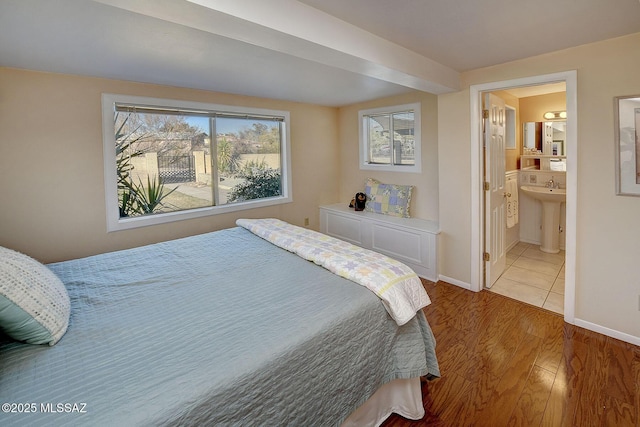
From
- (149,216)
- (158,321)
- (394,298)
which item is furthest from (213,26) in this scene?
(149,216)

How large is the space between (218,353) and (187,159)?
2.93 meters

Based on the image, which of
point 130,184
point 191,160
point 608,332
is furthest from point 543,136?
point 130,184

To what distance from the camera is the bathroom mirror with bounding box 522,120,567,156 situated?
4.25m

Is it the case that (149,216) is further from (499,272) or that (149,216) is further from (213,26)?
(499,272)

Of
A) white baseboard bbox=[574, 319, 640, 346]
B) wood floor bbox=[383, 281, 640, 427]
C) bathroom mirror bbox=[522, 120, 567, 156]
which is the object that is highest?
bathroom mirror bbox=[522, 120, 567, 156]

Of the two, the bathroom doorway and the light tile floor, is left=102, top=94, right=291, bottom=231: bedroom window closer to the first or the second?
the bathroom doorway

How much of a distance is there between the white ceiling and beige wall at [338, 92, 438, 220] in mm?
849

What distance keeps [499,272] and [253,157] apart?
10.7 ft

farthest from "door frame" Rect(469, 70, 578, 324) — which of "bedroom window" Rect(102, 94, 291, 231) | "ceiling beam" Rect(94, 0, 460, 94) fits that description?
"bedroom window" Rect(102, 94, 291, 231)

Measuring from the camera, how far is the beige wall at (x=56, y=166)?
2.54 metres

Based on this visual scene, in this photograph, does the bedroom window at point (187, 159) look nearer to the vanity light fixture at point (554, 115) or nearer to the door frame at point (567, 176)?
the door frame at point (567, 176)

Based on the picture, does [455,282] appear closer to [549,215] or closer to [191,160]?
[549,215]

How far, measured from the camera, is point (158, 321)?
4.45 feet

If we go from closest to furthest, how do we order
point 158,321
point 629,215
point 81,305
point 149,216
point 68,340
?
point 68,340 < point 158,321 < point 81,305 < point 629,215 < point 149,216
